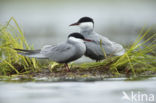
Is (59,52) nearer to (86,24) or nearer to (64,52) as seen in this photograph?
(64,52)

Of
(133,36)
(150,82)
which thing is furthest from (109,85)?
(133,36)

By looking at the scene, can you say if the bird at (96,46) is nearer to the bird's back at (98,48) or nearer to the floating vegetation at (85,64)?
the bird's back at (98,48)

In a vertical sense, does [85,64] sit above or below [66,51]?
below

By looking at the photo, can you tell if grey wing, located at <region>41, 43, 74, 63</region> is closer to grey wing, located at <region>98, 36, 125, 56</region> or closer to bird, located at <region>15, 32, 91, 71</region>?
bird, located at <region>15, 32, 91, 71</region>

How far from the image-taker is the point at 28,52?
649 cm

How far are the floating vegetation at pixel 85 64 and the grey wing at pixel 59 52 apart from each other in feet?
0.64

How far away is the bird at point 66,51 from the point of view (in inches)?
252

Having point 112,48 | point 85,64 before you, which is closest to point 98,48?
point 112,48

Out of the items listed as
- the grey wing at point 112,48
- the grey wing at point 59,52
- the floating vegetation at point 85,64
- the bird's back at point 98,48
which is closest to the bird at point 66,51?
the grey wing at point 59,52

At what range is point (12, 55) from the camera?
687cm

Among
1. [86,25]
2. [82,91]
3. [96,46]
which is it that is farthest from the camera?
[86,25]

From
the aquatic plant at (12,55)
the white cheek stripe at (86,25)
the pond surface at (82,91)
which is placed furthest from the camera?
the white cheek stripe at (86,25)

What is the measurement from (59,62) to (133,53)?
4.09 feet

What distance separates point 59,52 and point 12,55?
3.04 ft
